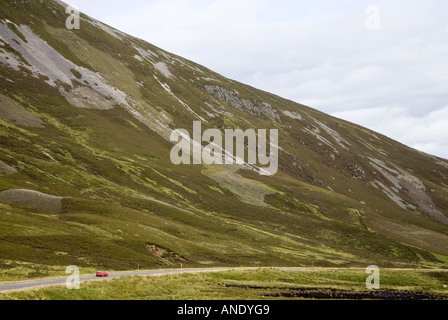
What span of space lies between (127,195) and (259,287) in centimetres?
6481

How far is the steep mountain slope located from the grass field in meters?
15.9

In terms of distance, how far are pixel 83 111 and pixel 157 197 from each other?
58.8 metres

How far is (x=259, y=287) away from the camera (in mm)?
56906

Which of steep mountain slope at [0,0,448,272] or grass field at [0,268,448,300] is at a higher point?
steep mountain slope at [0,0,448,272]

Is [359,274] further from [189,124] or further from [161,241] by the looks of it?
[189,124]

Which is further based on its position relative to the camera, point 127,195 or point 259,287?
point 127,195

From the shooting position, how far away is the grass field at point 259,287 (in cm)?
4316

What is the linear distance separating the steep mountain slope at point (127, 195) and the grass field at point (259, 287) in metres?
15.9

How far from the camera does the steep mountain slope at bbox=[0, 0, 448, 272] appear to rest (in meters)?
79.1

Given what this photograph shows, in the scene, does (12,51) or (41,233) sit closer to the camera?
(41,233)
